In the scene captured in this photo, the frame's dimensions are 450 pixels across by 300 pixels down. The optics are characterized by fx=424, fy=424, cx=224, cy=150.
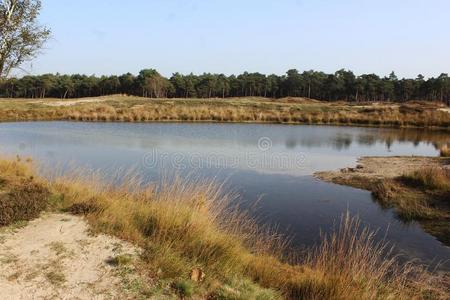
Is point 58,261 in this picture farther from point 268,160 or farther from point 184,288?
point 268,160

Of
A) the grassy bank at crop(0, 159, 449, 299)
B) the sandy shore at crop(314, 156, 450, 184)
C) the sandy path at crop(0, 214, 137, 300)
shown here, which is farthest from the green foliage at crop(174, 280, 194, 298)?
the sandy shore at crop(314, 156, 450, 184)

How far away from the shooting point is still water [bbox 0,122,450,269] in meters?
11.2

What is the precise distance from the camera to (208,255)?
679 cm

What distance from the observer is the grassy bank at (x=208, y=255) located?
236 inches

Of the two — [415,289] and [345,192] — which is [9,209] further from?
[345,192]

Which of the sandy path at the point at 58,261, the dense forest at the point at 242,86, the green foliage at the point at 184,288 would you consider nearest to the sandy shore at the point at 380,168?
the sandy path at the point at 58,261

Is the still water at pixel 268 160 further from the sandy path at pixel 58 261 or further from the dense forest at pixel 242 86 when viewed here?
the dense forest at pixel 242 86

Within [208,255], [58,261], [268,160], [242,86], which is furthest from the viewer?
[242,86]

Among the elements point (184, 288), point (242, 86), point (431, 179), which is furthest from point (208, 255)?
point (242, 86)

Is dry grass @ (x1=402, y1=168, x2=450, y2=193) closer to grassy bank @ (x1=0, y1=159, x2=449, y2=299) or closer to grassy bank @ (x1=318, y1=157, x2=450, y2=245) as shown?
grassy bank @ (x1=318, y1=157, x2=450, y2=245)

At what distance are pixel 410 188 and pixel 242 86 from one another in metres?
100

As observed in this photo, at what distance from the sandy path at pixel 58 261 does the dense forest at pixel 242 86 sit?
92744 millimetres

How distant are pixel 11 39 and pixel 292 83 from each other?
329 ft

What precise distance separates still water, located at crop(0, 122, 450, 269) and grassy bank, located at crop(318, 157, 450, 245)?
0.44 m
